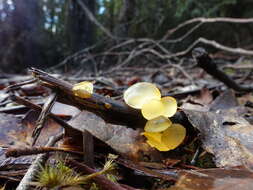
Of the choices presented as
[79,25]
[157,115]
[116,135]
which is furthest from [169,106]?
[79,25]

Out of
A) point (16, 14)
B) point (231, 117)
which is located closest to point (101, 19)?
point (16, 14)

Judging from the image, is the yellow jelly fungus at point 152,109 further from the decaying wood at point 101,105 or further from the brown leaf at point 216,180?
the brown leaf at point 216,180

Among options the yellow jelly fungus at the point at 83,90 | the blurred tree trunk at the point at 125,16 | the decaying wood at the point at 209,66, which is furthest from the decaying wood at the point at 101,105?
the blurred tree trunk at the point at 125,16

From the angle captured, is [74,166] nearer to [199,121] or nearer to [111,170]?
[111,170]

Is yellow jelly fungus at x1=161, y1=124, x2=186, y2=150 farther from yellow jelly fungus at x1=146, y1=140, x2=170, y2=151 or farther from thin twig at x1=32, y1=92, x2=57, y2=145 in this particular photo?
thin twig at x1=32, y1=92, x2=57, y2=145

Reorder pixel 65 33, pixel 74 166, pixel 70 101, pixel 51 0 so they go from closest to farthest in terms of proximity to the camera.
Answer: pixel 74 166, pixel 70 101, pixel 65 33, pixel 51 0

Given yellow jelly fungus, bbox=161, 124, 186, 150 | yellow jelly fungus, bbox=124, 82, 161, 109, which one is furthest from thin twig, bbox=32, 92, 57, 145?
yellow jelly fungus, bbox=161, 124, 186, 150
